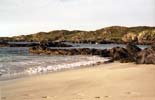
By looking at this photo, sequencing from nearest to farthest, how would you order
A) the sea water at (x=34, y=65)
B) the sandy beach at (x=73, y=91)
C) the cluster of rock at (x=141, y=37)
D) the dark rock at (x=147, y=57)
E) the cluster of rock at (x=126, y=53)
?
the sandy beach at (x=73, y=91)
the sea water at (x=34, y=65)
the dark rock at (x=147, y=57)
the cluster of rock at (x=126, y=53)
the cluster of rock at (x=141, y=37)

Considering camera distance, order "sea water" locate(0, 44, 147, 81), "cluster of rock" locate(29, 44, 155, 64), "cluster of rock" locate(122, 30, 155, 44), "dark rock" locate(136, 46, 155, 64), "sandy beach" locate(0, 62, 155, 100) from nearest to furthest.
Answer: "sandy beach" locate(0, 62, 155, 100)
"sea water" locate(0, 44, 147, 81)
"dark rock" locate(136, 46, 155, 64)
"cluster of rock" locate(29, 44, 155, 64)
"cluster of rock" locate(122, 30, 155, 44)

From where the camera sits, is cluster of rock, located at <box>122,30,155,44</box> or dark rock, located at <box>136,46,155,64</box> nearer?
dark rock, located at <box>136,46,155,64</box>

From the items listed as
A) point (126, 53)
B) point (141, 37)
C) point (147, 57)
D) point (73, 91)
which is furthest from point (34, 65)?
point (141, 37)

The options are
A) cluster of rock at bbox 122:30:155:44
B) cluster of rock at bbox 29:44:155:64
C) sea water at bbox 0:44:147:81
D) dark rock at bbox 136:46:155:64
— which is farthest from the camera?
cluster of rock at bbox 122:30:155:44

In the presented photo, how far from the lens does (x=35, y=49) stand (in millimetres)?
45875

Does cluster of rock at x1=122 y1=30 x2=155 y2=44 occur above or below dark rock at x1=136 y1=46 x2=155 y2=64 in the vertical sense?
below

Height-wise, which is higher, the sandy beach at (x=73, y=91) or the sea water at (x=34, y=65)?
the sandy beach at (x=73, y=91)

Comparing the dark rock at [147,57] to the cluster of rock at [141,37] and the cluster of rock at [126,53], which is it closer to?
the cluster of rock at [126,53]

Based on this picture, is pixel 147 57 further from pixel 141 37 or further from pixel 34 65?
pixel 141 37

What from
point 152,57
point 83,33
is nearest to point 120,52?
point 152,57

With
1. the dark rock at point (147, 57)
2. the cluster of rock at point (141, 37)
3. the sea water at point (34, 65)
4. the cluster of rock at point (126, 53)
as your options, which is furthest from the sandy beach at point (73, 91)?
the cluster of rock at point (141, 37)

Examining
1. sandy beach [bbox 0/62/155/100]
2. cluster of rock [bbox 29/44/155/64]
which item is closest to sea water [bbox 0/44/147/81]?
cluster of rock [bbox 29/44/155/64]

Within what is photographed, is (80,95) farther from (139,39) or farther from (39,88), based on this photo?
Answer: (139,39)

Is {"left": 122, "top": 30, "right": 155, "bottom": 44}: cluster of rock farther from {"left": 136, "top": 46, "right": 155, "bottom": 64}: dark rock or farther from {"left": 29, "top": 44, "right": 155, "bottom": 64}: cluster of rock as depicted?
{"left": 136, "top": 46, "right": 155, "bottom": 64}: dark rock
